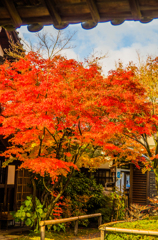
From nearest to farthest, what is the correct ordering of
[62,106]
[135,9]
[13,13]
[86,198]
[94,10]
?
[135,9] < [94,10] < [13,13] < [62,106] < [86,198]

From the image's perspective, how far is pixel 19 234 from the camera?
1108cm

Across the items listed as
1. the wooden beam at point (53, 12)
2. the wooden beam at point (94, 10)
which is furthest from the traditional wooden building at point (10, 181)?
the wooden beam at point (94, 10)

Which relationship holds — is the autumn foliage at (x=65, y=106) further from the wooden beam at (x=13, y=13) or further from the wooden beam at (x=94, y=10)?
the wooden beam at (x=94, y=10)

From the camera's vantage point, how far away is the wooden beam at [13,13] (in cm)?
289

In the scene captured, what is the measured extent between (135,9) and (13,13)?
4.31 ft

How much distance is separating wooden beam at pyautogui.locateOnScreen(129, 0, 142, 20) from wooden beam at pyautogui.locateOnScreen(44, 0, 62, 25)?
0.79m

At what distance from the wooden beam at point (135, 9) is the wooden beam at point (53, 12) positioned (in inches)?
31.3

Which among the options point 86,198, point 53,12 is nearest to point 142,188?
point 86,198

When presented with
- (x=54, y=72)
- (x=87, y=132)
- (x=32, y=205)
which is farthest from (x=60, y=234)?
(x=54, y=72)

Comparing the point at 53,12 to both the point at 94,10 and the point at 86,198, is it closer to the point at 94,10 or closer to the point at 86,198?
the point at 94,10

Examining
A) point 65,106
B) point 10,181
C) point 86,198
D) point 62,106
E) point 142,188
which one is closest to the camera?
point 62,106

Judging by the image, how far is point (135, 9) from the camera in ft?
8.96

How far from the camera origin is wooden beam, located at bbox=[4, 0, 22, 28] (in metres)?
2.89

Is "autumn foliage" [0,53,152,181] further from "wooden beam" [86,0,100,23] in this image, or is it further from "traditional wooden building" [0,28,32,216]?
"wooden beam" [86,0,100,23]
